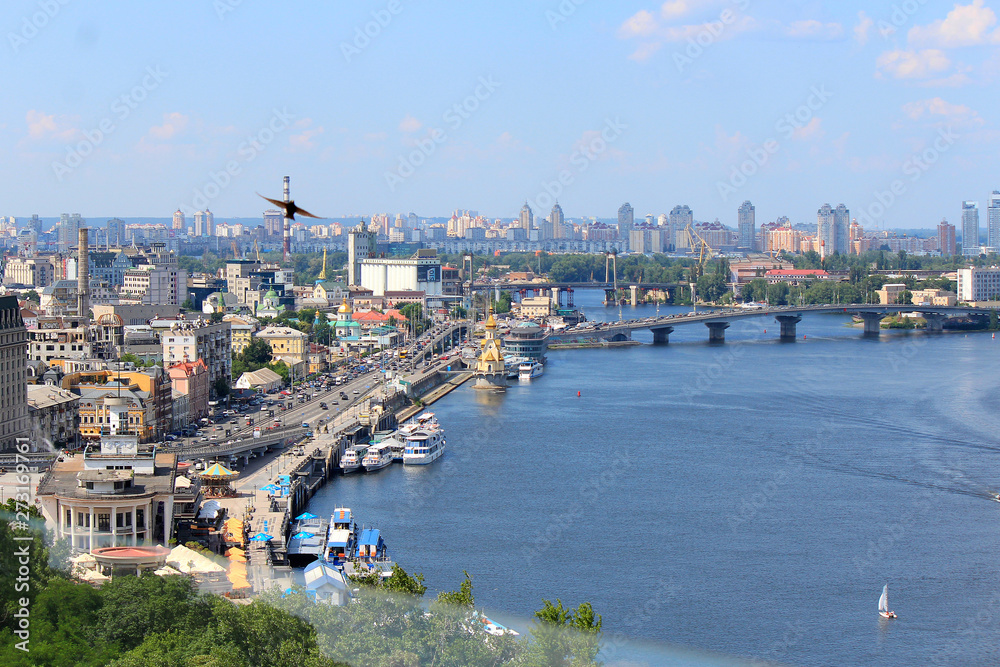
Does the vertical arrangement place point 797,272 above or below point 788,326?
above

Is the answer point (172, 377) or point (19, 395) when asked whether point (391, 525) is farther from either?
point (172, 377)

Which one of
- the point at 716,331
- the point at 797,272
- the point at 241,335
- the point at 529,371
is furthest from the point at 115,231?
the point at 529,371

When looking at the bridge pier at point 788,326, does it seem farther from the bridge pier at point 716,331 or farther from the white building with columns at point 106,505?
the white building with columns at point 106,505

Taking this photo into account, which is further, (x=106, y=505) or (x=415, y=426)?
(x=415, y=426)

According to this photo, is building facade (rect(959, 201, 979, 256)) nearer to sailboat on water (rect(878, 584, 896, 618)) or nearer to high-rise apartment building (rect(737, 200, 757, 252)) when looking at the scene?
high-rise apartment building (rect(737, 200, 757, 252))

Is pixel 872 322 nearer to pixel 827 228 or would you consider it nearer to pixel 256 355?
pixel 256 355
